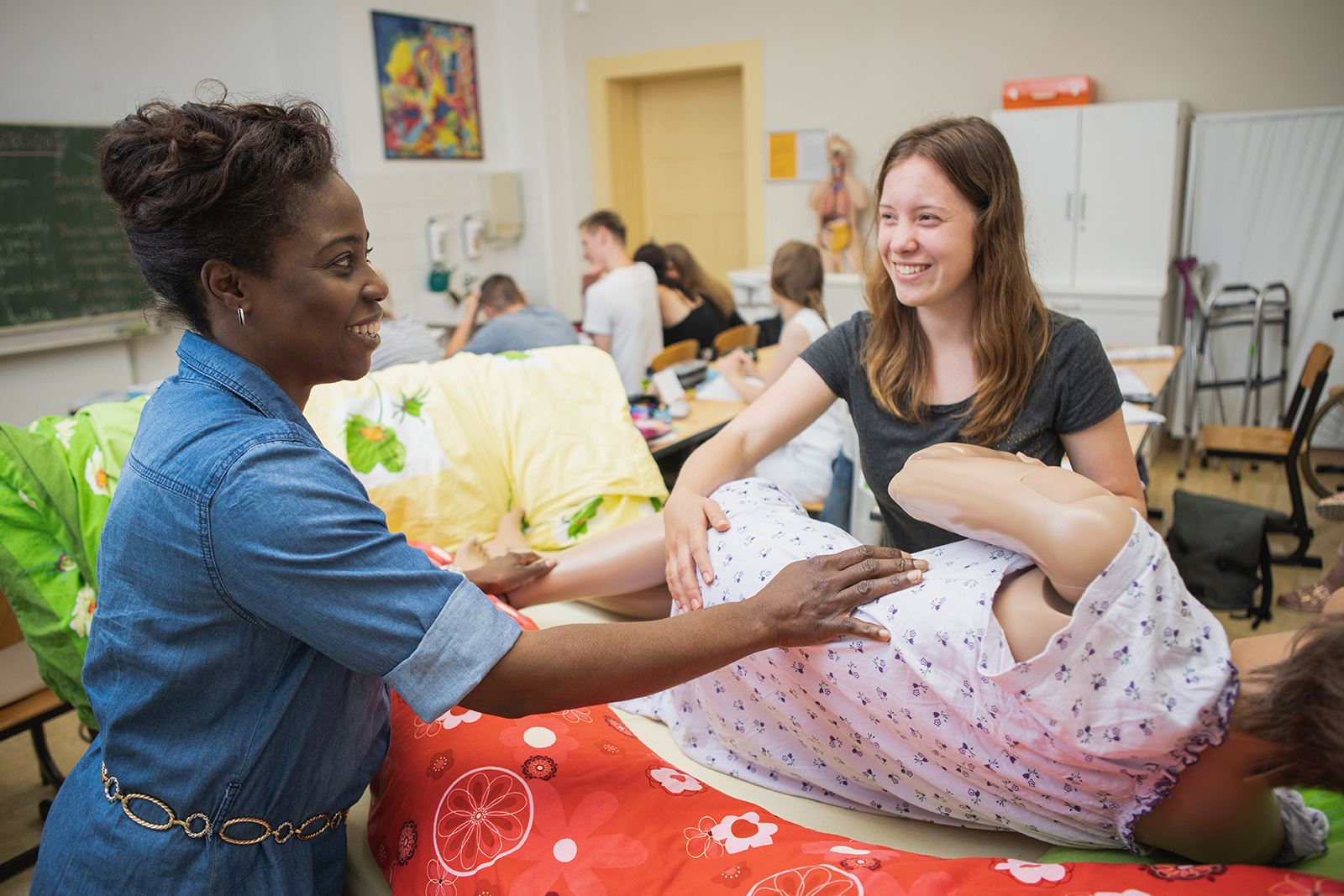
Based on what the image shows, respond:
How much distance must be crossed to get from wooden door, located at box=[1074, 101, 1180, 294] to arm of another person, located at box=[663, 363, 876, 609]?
422 centimetres

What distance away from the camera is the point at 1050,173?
5.12 m

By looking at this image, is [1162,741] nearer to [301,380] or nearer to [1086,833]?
[1086,833]

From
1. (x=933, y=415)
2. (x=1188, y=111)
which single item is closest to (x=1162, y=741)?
(x=933, y=415)

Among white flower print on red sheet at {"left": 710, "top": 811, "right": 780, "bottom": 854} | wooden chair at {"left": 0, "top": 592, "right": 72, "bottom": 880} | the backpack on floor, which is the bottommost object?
the backpack on floor

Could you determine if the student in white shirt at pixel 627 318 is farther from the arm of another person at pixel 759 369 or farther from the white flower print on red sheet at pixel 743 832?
the white flower print on red sheet at pixel 743 832

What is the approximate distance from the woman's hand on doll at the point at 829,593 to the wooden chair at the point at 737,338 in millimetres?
3166

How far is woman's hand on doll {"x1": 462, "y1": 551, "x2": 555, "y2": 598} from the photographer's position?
176 centimetres

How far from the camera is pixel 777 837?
44.5 inches

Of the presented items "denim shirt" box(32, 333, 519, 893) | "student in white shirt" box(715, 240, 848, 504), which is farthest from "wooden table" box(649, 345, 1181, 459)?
"denim shirt" box(32, 333, 519, 893)

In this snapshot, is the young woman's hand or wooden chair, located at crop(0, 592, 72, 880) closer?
the young woman's hand

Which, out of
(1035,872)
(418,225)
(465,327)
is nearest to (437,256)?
(418,225)

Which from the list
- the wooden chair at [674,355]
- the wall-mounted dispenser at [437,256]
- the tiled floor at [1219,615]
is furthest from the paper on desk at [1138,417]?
the wall-mounted dispenser at [437,256]

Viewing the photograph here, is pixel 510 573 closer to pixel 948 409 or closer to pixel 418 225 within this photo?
pixel 948 409

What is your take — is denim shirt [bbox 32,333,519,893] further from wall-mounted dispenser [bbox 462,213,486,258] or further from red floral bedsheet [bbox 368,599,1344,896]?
wall-mounted dispenser [bbox 462,213,486,258]
